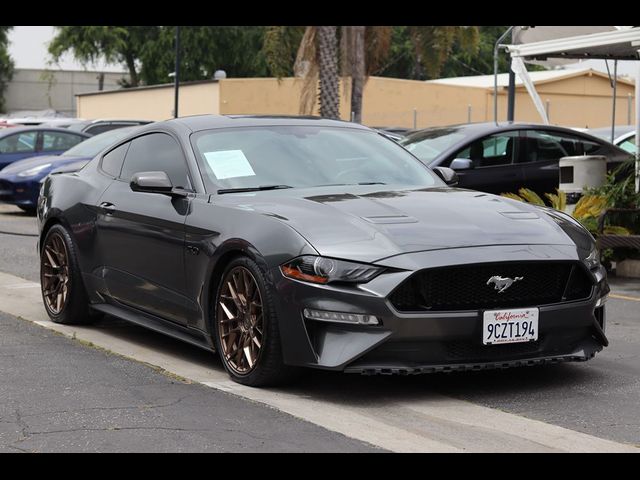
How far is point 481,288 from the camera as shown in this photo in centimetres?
601

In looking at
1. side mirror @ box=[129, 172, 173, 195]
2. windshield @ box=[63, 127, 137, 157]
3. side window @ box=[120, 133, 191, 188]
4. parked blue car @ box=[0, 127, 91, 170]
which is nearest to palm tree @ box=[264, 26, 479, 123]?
parked blue car @ box=[0, 127, 91, 170]

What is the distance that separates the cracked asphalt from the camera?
511 cm

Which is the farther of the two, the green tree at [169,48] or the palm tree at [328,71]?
the green tree at [169,48]

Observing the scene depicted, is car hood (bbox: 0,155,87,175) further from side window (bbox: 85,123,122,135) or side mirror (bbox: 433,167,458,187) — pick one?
side mirror (bbox: 433,167,458,187)

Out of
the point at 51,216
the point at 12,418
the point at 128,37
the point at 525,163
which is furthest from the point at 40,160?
the point at 128,37

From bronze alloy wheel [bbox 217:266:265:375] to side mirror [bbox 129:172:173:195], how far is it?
2.90ft

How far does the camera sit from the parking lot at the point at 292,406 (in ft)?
17.1

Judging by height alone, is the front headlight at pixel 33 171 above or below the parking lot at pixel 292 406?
above

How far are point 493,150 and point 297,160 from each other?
22.0 ft

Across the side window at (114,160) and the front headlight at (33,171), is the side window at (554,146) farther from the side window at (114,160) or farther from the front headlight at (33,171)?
the front headlight at (33,171)

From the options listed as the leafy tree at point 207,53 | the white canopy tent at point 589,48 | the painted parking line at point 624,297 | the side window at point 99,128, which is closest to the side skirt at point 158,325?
the painted parking line at point 624,297

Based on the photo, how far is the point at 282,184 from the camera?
7051mm

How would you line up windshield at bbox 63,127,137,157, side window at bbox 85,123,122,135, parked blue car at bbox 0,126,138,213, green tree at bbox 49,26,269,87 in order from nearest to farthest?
parked blue car at bbox 0,126,138,213
windshield at bbox 63,127,137,157
side window at bbox 85,123,122,135
green tree at bbox 49,26,269,87
